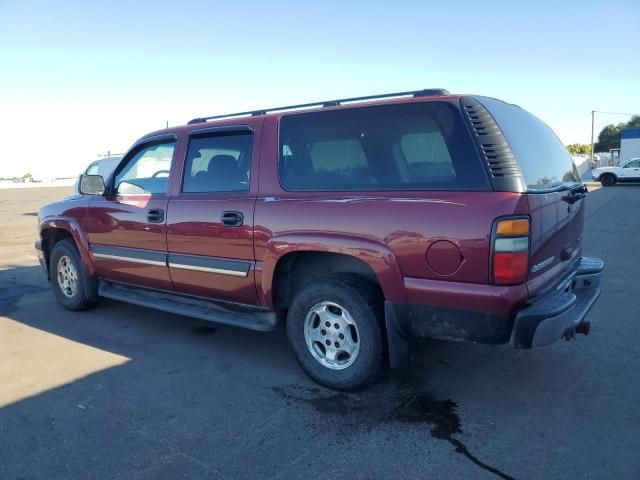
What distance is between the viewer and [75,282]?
541 centimetres

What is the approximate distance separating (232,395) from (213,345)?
1048 millimetres

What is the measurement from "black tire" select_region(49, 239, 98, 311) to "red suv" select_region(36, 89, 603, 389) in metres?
0.90

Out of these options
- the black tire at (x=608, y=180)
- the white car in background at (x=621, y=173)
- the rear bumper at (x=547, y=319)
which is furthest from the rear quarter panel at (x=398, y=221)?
the black tire at (x=608, y=180)

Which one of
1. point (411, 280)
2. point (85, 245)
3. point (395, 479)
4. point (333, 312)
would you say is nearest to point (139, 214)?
point (85, 245)

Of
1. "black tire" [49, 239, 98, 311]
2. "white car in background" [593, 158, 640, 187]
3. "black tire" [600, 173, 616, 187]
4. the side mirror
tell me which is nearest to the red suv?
the side mirror

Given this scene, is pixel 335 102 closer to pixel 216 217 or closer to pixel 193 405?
pixel 216 217

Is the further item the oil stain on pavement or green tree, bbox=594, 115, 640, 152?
green tree, bbox=594, 115, 640, 152

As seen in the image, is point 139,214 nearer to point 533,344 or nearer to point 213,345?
point 213,345

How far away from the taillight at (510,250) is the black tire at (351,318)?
850 mm

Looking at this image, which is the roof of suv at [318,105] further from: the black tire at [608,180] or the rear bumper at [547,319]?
the black tire at [608,180]

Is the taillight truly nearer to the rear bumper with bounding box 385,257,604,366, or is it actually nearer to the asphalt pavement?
the rear bumper with bounding box 385,257,604,366

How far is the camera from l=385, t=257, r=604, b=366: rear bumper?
277cm

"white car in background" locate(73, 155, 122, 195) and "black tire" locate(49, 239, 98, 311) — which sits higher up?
"white car in background" locate(73, 155, 122, 195)

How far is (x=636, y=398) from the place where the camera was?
3174 millimetres
